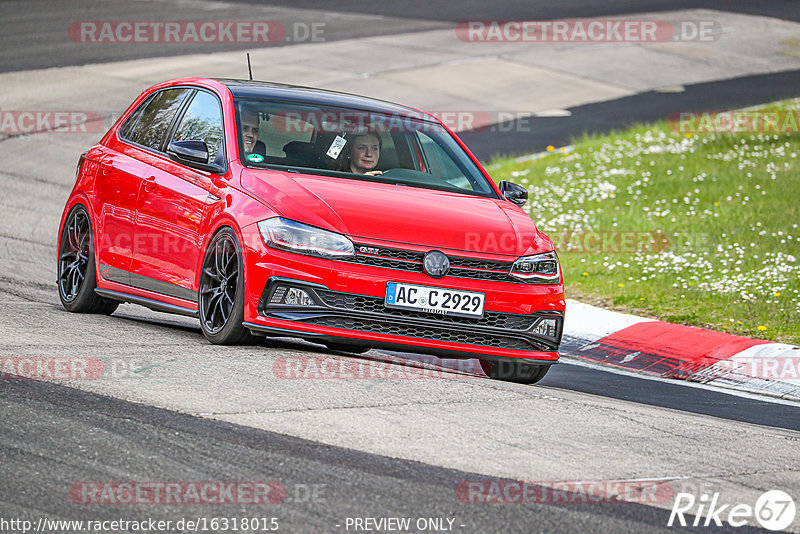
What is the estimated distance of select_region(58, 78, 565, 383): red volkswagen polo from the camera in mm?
7168

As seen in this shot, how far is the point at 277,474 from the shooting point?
16.8 ft

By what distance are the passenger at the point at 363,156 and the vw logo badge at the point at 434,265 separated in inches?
47.1

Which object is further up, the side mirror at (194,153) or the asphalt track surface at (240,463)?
the side mirror at (194,153)

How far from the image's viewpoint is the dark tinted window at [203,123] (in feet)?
27.0

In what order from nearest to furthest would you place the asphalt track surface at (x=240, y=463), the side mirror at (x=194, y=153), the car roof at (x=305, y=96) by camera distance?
the asphalt track surface at (x=240, y=463)
the side mirror at (x=194, y=153)
the car roof at (x=305, y=96)

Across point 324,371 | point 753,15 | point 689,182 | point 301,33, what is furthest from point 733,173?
point 753,15

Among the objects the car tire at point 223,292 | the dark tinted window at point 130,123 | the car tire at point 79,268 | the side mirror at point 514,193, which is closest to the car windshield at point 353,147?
the side mirror at point 514,193

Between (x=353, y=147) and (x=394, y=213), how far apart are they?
3.53 ft

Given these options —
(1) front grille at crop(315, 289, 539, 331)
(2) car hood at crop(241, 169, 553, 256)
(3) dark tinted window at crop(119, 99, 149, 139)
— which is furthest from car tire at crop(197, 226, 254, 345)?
(3) dark tinted window at crop(119, 99, 149, 139)

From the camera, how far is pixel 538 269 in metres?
7.64

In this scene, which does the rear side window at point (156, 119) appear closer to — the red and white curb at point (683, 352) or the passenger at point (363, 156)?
the passenger at point (363, 156)

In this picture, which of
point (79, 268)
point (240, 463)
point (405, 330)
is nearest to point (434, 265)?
point (405, 330)

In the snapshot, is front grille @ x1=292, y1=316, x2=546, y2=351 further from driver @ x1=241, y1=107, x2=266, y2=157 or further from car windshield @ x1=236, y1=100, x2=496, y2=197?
driver @ x1=241, y1=107, x2=266, y2=157

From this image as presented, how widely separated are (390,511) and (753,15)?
30.7 meters
